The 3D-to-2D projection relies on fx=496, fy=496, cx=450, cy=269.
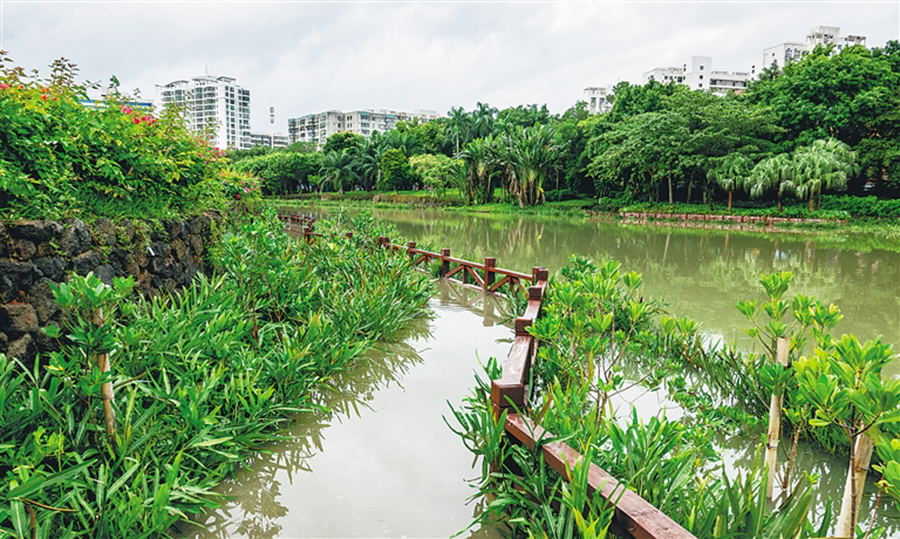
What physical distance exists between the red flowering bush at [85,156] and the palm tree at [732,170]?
86.2ft

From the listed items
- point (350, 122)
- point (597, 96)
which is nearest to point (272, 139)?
point (350, 122)

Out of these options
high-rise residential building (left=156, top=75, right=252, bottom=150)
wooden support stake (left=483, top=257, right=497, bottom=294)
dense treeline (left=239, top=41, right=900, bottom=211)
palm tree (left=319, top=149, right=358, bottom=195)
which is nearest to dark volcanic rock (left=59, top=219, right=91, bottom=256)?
wooden support stake (left=483, top=257, right=497, bottom=294)

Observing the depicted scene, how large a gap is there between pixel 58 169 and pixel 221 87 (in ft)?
444

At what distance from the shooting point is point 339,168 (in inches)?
2004

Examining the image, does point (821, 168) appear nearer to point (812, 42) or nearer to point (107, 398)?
point (107, 398)

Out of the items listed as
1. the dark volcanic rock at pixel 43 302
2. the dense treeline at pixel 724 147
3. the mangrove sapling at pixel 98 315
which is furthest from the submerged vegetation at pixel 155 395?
the dense treeline at pixel 724 147

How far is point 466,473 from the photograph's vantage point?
10.7ft

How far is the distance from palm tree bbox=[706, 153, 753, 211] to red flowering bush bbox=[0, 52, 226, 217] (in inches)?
1035

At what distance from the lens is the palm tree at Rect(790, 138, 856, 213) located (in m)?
22.7

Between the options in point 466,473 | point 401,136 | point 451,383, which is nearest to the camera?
point 466,473

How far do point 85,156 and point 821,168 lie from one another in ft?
91.1

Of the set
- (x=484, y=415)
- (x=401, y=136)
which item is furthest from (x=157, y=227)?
(x=401, y=136)

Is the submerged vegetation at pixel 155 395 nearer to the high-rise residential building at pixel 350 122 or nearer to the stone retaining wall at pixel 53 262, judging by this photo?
the stone retaining wall at pixel 53 262

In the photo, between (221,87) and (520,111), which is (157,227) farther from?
(221,87)
